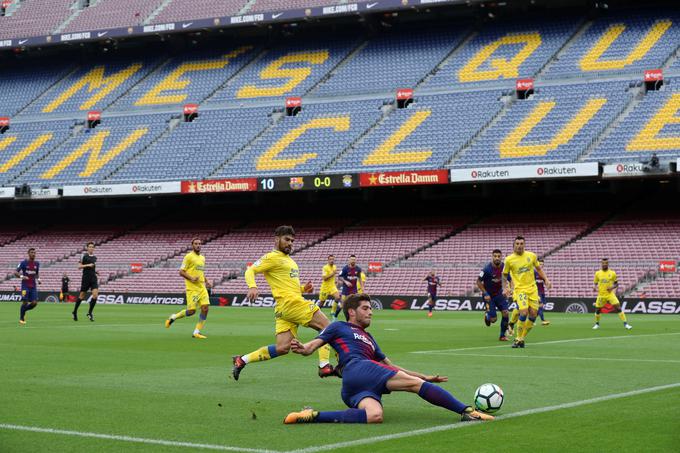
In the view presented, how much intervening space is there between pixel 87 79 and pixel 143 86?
573 centimetres

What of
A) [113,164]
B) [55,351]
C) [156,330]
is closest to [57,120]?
[113,164]

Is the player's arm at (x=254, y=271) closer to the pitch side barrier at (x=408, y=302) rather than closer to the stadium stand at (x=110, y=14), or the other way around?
the pitch side barrier at (x=408, y=302)

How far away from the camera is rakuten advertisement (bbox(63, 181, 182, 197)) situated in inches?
2124

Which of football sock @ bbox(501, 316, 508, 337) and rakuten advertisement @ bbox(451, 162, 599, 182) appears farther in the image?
rakuten advertisement @ bbox(451, 162, 599, 182)

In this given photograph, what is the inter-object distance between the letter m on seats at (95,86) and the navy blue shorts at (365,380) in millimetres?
57761

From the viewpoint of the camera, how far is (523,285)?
66.8 feet

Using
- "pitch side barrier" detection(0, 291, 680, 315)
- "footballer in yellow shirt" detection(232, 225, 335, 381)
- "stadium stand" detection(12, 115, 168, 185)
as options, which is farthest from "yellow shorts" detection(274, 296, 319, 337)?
"stadium stand" detection(12, 115, 168, 185)

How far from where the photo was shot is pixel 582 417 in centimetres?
977

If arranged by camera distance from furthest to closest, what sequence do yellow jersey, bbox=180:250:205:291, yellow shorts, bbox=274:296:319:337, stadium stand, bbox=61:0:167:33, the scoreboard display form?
stadium stand, bbox=61:0:167:33
the scoreboard display
yellow jersey, bbox=180:250:205:291
yellow shorts, bbox=274:296:319:337

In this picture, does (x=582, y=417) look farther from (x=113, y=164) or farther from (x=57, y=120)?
(x=57, y=120)

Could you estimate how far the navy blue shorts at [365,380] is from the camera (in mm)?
9672

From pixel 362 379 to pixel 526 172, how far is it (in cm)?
3673

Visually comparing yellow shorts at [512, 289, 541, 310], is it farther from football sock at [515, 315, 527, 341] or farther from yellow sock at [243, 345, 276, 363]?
yellow sock at [243, 345, 276, 363]

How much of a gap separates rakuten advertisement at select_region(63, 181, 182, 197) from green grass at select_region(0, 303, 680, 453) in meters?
30.5
